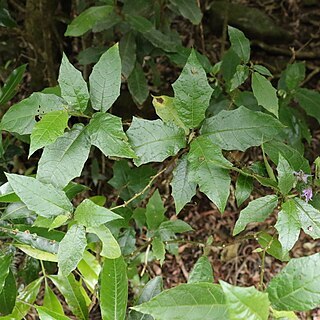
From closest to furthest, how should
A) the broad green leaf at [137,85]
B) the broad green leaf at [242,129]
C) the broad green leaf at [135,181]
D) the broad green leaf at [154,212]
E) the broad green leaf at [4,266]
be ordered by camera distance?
the broad green leaf at [242,129] < the broad green leaf at [4,266] < the broad green leaf at [154,212] < the broad green leaf at [135,181] < the broad green leaf at [137,85]

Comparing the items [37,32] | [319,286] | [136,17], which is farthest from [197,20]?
[319,286]

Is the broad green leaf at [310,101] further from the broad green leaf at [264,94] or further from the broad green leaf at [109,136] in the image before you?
the broad green leaf at [109,136]

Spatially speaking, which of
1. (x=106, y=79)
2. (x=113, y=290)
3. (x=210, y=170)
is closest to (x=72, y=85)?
(x=106, y=79)

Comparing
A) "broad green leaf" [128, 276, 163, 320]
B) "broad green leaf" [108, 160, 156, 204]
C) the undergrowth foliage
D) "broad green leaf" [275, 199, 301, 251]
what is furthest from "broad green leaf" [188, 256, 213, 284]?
"broad green leaf" [108, 160, 156, 204]

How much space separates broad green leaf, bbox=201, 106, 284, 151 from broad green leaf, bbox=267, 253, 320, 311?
37cm

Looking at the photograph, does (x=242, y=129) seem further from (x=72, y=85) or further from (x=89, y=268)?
(x=89, y=268)

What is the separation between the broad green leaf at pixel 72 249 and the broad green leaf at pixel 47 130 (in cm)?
21

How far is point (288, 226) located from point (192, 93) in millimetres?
400

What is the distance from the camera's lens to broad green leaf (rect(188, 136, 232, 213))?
122cm

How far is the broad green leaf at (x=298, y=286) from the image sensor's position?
95 centimetres

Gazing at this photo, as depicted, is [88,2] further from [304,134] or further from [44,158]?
[44,158]

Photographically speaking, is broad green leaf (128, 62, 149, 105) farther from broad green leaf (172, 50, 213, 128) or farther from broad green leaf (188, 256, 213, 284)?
broad green leaf (188, 256, 213, 284)

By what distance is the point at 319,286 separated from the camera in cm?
95

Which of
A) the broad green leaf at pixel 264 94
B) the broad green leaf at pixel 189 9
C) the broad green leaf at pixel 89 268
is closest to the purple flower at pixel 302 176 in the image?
the broad green leaf at pixel 264 94
